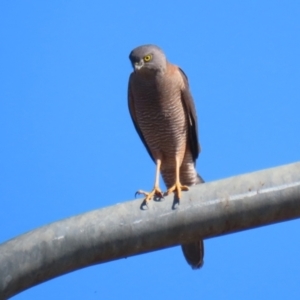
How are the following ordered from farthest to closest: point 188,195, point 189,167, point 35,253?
point 189,167
point 188,195
point 35,253

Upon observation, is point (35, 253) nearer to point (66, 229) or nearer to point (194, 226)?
point (66, 229)

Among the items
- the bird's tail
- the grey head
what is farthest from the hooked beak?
the bird's tail

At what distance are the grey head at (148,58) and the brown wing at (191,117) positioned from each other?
35cm

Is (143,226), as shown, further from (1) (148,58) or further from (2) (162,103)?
(2) (162,103)

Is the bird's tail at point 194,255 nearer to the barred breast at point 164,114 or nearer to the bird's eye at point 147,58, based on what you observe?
the barred breast at point 164,114

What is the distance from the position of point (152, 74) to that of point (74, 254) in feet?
14.7

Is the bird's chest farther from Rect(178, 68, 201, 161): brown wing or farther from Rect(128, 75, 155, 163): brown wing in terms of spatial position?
Rect(128, 75, 155, 163): brown wing

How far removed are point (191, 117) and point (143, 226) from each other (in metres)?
4.45

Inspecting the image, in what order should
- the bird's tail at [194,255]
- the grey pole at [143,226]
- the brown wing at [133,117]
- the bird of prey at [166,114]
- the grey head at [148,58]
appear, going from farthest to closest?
the brown wing at [133,117] < the bird of prey at [166,114] < the grey head at [148,58] < the bird's tail at [194,255] < the grey pole at [143,226]

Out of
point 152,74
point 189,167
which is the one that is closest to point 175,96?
point 152,74

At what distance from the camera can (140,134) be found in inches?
314

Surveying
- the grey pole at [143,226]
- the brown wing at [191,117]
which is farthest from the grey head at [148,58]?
the grey pole at [143,226]

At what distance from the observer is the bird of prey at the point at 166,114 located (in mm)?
7422

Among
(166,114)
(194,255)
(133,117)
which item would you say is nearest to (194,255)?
(194,255)
